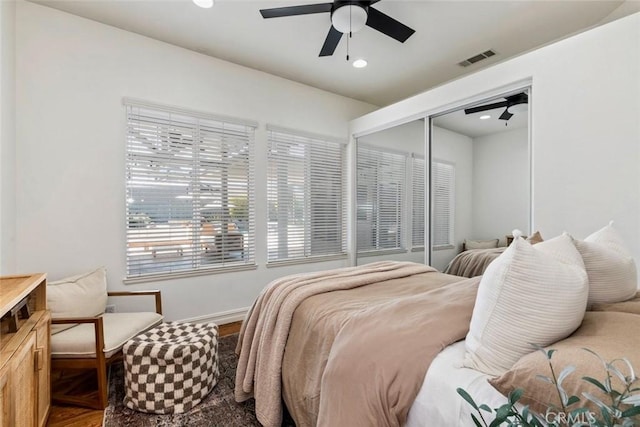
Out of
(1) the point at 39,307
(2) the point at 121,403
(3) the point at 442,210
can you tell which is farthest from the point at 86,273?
(3) the point at 442,210

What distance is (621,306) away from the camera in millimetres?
1190

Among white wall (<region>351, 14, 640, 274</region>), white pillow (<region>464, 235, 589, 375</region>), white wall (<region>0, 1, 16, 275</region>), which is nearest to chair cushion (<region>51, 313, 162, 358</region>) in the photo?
white wall (<region>0, 1, 16, 275</region>)

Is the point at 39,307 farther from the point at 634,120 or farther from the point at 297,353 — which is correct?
the point at 634,120

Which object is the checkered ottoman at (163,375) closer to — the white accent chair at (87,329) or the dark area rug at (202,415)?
the dark area rug at (202,415)

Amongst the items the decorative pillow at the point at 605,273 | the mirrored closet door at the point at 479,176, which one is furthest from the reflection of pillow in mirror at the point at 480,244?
the decorative pillow at the point at 605,273

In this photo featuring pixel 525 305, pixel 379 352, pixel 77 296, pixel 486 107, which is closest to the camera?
pixel 525 305

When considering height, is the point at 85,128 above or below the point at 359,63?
below

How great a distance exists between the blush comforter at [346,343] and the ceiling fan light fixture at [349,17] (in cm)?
194

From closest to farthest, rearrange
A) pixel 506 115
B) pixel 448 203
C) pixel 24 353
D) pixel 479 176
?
pixel 24 353 → pixel 506 115 → pixel 479 176 → pixel 448 203

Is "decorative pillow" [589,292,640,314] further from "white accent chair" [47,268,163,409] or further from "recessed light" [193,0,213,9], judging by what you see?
"recessed light" [193,0,213,9]

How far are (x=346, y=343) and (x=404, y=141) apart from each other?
3143mm

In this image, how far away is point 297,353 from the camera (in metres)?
1.59

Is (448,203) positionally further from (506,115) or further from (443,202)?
(506,115)

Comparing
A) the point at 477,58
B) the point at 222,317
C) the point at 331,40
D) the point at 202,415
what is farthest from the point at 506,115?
the point at 222,317
